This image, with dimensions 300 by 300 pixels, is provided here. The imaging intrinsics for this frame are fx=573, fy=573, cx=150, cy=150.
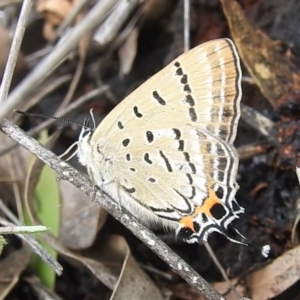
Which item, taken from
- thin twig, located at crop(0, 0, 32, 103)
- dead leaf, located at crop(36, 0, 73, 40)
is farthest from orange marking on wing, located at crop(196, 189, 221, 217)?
dead leaf, located at crop(36, 0, 73, 40)

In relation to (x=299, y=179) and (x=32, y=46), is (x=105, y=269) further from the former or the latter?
(x=32, y=46)

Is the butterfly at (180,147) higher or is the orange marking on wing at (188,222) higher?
the butterfly at (180,147)

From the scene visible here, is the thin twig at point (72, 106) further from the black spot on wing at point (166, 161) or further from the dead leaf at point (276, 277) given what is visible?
the dead leaf at point (276, 277)

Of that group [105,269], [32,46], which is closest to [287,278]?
[105,269]

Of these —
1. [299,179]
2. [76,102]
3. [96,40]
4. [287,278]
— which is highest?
[96,40]

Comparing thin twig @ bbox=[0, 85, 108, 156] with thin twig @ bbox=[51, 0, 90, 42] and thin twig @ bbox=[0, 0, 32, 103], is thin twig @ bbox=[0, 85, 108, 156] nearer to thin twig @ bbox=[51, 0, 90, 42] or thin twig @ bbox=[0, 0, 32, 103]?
thin twig @ bbox=[51, 0, 90, 42]

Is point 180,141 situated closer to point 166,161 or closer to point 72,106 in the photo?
point 166,161

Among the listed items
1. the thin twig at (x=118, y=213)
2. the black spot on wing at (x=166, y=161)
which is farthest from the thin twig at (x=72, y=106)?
the black spot on wing at (x=166, y=161)
